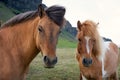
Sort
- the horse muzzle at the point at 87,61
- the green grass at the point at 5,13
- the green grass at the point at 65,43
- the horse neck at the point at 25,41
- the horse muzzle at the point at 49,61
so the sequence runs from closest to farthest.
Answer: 1. the horse muzzle at the point at 49,61
2. the horse neck at the point at 25,41
3. the horse muzzle at the point at 87,61
4. the green grass at the point at 65,43
5. the green grass at the point at 5,13

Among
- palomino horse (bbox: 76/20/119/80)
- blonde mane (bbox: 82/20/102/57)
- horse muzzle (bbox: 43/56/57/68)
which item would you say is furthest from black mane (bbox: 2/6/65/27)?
blonde mane (bbox: 82/20/102/57)

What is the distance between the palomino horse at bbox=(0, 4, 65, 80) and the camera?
19.1ft

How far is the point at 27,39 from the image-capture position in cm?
627

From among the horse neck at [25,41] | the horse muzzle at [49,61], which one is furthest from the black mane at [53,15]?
the horse muzzle at [49,61]

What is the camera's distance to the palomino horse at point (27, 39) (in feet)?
19.1

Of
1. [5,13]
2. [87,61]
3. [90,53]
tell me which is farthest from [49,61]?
[5,13]

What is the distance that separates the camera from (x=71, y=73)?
13078 millimetres

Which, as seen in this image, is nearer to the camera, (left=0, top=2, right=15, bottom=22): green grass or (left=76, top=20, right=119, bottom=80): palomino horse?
(left=76, top=20, right=119, bottom=80): palomino horse

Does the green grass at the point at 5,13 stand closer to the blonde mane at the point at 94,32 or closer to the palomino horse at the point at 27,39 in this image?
the blonde mane at the point at 94,32

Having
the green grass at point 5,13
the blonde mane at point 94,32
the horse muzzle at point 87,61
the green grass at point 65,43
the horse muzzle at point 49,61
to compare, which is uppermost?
the horse muzzle at point 49,61

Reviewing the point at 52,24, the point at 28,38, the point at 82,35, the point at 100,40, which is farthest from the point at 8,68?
the point at 100,40

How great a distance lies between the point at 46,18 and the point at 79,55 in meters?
3.60

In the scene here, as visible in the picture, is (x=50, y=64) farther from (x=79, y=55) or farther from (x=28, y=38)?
(x=79, y=55)

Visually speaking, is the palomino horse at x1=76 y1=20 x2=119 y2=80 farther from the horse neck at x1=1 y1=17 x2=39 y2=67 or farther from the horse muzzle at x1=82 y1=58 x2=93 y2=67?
the horse neck at x1=1 y1=17 x2=39 y2=67
